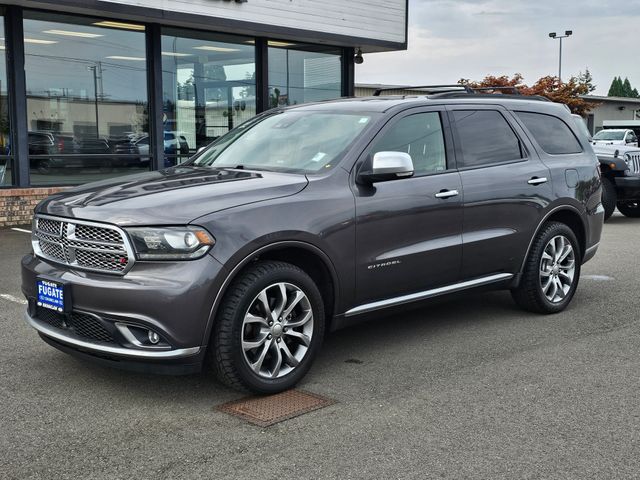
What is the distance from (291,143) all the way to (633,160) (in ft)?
33.8

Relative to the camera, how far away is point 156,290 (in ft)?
12.8

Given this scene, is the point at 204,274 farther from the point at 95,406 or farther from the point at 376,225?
the point at 376,225

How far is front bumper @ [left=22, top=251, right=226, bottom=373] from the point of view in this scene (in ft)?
12.9

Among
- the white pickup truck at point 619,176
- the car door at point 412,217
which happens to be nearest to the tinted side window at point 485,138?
the car door at point 412,217

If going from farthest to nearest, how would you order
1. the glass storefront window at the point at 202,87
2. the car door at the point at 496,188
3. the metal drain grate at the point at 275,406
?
the glass storefront window at the point at 202,87
the car door at the point at 496,188
the metal drain grate at the point at 275,406

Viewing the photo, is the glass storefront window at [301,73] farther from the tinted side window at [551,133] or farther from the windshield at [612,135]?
the windshield at [612,135]

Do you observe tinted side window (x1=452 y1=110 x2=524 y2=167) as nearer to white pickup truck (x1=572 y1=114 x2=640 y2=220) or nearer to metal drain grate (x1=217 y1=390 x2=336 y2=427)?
metal drain grate (x1=217 y1=390 x2=336 y2=427)

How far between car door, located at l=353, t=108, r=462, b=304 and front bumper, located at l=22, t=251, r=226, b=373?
46.7 inches

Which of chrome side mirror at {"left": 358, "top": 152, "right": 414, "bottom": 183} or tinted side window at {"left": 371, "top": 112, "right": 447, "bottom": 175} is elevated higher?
tinted side window at {"left": 371, "top": 112, "right": 447, "bottom": 175}

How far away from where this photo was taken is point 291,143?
5.29 m

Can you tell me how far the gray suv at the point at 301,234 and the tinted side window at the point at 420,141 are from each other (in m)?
0.01

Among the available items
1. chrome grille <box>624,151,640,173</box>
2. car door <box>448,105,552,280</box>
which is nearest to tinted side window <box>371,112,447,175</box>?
car door <box>448,105,552,280</box>

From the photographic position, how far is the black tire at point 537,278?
20.1 feet

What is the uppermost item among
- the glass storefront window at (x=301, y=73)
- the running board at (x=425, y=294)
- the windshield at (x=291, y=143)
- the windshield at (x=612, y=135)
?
the glass storefront window at (x=301, y=73)
